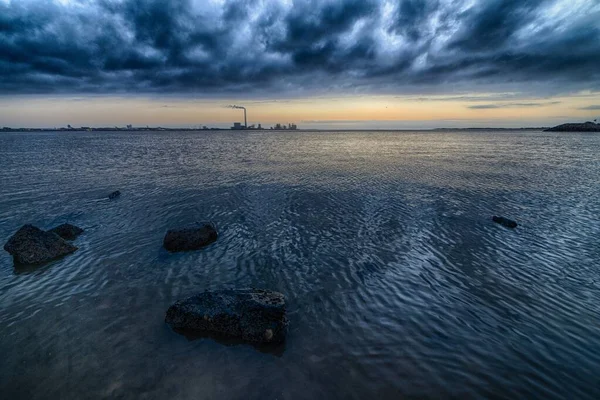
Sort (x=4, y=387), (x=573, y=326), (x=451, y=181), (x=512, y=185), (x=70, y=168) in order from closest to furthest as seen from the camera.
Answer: (x=4, y=387), (x=573, y=326), (x=512, y=185), (x=451, y=181), (x=70, y=168)

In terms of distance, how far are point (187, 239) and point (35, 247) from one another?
6.93 meters

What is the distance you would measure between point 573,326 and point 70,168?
5588cm

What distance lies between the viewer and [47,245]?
1388cm

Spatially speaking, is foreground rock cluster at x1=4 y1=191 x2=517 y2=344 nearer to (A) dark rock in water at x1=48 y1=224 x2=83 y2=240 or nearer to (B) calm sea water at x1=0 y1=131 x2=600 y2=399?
(B) calm sea water at x1=0 y1=131 x2=600 y2=399

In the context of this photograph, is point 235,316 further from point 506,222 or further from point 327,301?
point 506,222

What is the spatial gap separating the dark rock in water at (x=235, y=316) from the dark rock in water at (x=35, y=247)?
920 cm

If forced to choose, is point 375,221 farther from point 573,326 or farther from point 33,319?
point 33,319

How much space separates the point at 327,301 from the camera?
34.1 ft

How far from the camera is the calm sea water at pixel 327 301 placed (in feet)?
23.0

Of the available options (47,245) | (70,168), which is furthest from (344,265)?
(70,168)

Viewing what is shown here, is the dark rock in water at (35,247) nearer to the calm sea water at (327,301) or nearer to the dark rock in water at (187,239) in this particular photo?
the calm sea water at (327,301)

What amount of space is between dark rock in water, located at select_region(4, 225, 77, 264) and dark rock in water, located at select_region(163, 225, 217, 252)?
194 inches

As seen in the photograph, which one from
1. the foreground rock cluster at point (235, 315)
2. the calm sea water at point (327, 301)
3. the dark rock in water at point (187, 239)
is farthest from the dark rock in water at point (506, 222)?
the dark rock in water at point (187, 239)

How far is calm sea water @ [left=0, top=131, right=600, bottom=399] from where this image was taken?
23.0ft
